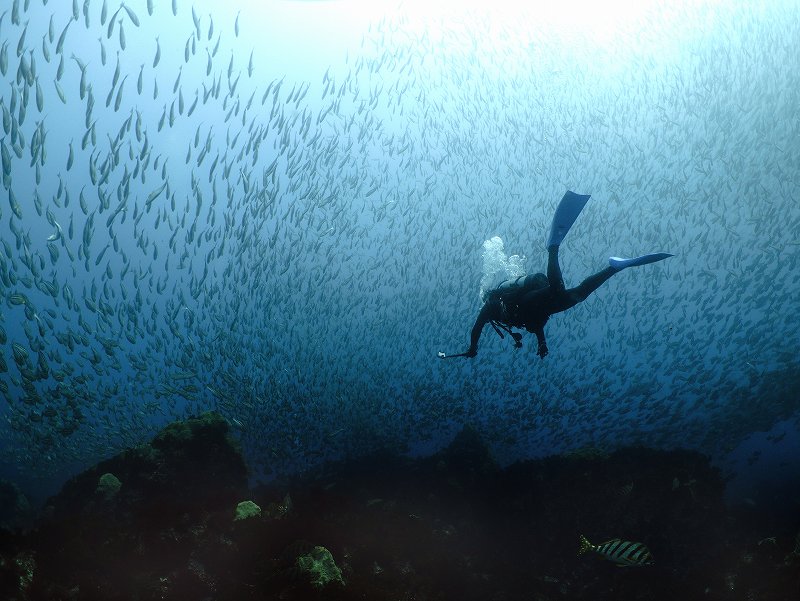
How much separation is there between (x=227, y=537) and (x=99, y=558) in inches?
97.8

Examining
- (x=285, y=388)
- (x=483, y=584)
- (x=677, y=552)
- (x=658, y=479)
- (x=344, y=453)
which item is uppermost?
(x=285, y=388)

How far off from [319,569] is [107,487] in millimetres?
5956

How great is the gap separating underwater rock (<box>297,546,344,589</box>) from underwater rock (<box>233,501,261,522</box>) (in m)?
2.49

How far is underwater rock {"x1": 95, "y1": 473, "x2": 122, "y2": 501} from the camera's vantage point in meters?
9.70

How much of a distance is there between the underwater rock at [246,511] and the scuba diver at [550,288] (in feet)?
24.3

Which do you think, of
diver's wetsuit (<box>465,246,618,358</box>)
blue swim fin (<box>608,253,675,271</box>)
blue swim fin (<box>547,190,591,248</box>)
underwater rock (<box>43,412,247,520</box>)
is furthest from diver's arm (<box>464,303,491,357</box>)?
underwater rock (<box>43,412,247,520</box>)

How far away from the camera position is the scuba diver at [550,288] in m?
5.17

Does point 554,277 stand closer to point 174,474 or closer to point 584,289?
point 584,289

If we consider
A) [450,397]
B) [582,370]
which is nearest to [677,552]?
[450,397]

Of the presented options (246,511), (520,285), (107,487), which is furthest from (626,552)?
(107,487)

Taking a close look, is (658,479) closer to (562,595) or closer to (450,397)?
(562,595)

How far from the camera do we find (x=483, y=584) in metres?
10.5

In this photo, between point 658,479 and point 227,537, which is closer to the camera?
point 227,537

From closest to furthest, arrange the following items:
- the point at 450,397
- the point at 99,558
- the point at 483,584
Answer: the point at 99,558, the point at 483,584, the point at 450,397
